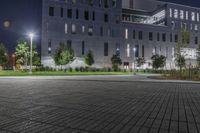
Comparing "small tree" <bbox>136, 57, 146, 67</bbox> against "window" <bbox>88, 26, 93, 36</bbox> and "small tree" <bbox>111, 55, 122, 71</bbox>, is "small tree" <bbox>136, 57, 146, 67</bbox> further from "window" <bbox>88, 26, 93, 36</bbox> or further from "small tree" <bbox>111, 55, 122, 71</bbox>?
"window" <bbox>88, 26, 93, 36</bbox>

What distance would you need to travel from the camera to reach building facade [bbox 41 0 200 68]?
64000 millimetres

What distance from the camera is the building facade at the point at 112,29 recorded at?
64000 mm

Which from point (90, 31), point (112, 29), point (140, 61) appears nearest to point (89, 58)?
point (90, 31)

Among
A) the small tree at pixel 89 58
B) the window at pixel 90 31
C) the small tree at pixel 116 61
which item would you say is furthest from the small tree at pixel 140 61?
the window at pixel 90 31

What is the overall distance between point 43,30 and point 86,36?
1381cm

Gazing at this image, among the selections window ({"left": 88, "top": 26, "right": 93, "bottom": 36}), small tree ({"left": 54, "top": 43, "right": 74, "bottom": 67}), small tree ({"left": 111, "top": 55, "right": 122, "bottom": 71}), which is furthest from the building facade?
small tree ({"left": 54, "top": 43, "right": 74, "bottom": 67})

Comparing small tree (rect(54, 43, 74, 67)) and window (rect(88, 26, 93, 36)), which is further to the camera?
window (rect(88, 26, 93, 36))

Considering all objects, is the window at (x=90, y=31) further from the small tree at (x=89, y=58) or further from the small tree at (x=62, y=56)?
the small tree at (x=62, y=56)

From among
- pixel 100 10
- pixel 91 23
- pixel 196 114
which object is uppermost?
pixel 100 10

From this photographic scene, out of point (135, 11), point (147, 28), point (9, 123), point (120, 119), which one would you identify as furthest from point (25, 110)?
point (135, 11)

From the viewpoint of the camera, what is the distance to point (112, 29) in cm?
7269

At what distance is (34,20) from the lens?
220ft

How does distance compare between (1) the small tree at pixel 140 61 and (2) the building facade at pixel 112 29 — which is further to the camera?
(1) the small tree at pixel 140 61

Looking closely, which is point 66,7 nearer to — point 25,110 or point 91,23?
point 91,23
